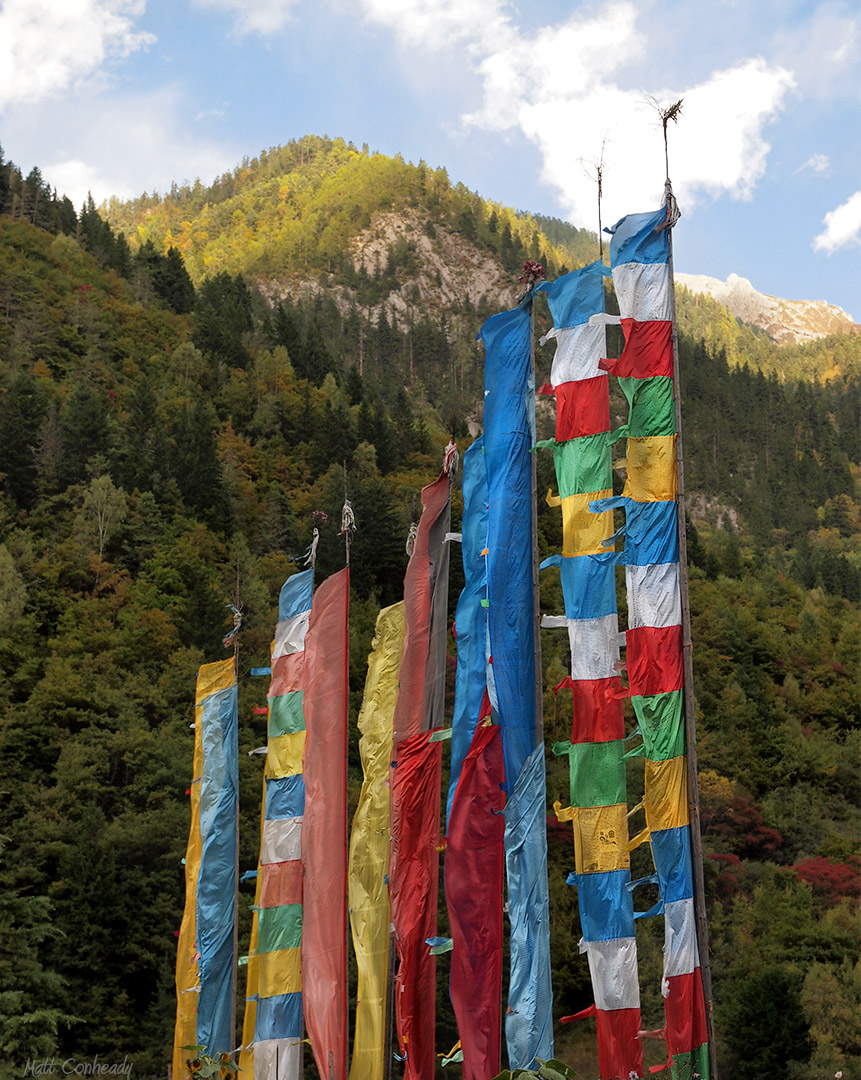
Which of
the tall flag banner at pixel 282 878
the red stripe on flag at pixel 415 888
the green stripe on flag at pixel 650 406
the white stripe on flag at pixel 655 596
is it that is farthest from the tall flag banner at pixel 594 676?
the tall flag banner at pixel 282 878

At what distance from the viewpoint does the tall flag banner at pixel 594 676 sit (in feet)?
34.9

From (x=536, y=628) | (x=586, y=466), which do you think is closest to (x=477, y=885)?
(x=536, y=628)

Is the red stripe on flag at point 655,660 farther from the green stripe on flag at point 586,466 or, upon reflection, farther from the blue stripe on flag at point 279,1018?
the blue stripe on flag at point 279,1018

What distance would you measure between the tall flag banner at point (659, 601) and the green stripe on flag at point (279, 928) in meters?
7.04

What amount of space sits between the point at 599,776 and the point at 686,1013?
7.37 feet

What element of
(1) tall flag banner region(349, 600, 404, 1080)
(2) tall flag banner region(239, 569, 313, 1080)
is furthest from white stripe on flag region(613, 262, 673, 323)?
(2) tall flag banner region(239, 569, 313, 1080)

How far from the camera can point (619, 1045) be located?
1046cm

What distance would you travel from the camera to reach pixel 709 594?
55375 millimetres

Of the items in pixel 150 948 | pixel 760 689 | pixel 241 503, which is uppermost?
pixel 241 503

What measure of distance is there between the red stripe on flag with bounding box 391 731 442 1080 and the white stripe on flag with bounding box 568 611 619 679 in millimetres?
2714

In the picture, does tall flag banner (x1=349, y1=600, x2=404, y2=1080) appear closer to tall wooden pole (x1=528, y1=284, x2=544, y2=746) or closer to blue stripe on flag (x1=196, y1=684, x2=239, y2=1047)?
tall wooden pole (x1=528, y1=284, x2=544, y2=746)

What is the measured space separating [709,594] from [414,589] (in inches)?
1717

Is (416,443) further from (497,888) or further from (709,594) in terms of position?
(497,888)

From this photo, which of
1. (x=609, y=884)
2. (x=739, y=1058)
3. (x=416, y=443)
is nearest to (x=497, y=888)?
(x=609, y=884)
